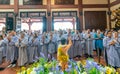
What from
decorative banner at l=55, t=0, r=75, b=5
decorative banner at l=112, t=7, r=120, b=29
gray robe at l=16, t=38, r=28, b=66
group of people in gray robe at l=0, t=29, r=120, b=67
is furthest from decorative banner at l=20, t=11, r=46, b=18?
gray robe at l=16, t=38, r=28, b=66

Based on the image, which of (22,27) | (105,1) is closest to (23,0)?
(22,27)

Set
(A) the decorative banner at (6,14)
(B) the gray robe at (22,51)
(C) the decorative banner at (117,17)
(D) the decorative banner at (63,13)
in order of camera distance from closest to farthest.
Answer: (B) the gray robe at (22,51), (C) the decorative banner at (117,17), (A) the decorative banner at (6,14), (D) the decorative banner at (63,13)

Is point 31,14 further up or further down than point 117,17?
further up

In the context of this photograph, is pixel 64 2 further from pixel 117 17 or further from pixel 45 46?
pixel 45 46

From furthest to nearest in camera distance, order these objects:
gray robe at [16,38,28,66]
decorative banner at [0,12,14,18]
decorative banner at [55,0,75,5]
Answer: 1. decorative banner at [55,0,75,5]
2. decorative banner at [0,12,14,18]
3. gray robe at [16,38,28,66]

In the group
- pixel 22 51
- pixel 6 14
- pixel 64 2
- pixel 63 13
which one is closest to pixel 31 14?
pixel 6 14

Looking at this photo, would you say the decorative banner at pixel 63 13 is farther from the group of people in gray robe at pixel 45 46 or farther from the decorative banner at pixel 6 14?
the group of people in gray robe at pixel 45 46

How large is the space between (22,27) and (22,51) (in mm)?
7486

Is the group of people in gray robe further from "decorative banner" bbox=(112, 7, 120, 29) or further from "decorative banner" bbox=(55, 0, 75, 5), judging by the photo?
"decorative banner" bbox=(55, 0, 75, 5)

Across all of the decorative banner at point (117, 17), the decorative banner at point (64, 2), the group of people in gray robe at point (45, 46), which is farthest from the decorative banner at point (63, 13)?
the group of people in gray robe at point (45, 46)

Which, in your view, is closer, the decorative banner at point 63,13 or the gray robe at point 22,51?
the gray robe at point 22,51

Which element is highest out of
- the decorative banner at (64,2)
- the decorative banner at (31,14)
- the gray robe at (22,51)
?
the decorative banner at (64,2)

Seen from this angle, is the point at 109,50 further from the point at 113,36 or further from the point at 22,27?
the point at 22,27

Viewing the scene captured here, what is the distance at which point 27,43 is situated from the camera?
793 cm
